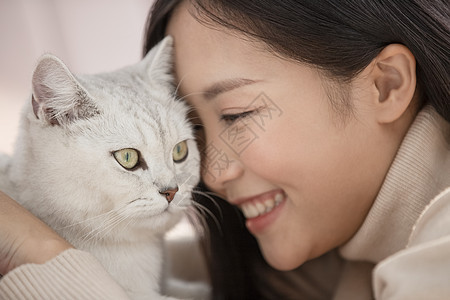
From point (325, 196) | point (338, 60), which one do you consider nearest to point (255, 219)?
point (325, 196)

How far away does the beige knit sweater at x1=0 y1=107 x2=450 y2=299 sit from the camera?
0.67m

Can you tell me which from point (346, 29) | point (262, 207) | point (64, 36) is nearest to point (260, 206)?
point (262, 207)

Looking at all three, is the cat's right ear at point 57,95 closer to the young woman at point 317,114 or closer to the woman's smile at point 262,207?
the young woman at point 317,114

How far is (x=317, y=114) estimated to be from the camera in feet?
3.08

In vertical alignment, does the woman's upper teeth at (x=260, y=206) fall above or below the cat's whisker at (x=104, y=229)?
below

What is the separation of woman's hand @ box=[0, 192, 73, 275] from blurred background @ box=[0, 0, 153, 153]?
45.5 inches

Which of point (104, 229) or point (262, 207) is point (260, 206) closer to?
point (262, 207)

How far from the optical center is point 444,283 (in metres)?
0.65

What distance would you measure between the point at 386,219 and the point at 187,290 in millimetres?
518

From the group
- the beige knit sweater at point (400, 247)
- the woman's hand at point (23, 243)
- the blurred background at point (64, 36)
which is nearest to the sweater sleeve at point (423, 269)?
the beige knit sweater at point (400, 247)

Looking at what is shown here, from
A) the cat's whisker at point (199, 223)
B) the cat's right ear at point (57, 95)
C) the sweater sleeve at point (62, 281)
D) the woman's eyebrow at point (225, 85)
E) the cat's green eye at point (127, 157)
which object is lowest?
the cat's whisker at point (199, 223)

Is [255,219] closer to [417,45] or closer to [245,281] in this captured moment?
[245,281]

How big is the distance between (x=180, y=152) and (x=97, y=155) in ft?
0.67

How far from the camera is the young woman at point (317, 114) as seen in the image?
900 millimetres
